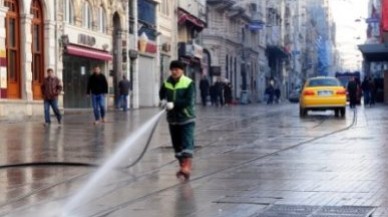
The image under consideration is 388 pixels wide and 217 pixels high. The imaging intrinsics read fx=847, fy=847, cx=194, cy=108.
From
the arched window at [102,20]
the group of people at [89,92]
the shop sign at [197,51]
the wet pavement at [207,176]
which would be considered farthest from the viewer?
the shop sign at [197,51]

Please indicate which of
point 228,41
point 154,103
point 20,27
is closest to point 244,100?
point 228,41

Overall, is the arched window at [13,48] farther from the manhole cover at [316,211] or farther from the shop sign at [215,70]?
the shop sign at [215,70]

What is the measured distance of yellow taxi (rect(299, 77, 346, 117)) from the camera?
104 ft

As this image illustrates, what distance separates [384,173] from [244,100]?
58.3m

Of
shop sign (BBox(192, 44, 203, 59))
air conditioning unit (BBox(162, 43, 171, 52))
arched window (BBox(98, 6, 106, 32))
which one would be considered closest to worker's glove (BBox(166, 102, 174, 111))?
arched window (BBox(98, 6, 106, 32))

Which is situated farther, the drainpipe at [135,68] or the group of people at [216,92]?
the group of people at [216,92]

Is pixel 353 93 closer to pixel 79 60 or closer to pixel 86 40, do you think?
pixel 86 40

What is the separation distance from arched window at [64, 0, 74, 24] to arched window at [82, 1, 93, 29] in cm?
150

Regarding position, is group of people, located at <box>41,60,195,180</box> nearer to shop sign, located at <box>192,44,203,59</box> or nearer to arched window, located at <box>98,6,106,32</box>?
arched window, located at <box>98,6,106,32</box>

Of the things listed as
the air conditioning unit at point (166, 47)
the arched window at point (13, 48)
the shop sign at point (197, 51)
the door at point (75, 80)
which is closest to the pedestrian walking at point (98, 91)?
the arched window at point (13, 48)

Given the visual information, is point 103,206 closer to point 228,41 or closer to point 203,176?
point 203,176

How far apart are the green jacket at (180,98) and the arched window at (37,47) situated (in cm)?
2179

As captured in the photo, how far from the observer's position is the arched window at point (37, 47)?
108 ft

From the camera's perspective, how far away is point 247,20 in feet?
271
